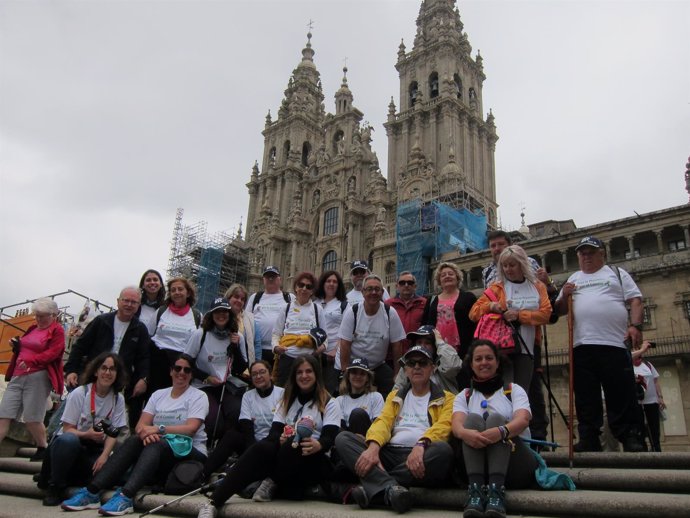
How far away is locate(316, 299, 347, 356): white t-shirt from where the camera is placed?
8.16m

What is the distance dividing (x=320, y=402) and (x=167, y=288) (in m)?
3.17

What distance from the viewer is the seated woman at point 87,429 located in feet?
20.3

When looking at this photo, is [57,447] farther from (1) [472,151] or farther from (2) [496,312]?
(1) [472,151]

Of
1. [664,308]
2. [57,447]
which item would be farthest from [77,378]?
[664,308]

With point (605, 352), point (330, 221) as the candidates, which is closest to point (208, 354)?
point (605, 352)

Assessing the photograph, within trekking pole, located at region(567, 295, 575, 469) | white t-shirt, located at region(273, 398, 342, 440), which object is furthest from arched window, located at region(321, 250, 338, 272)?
white t-shirt, located at region(273, 398, 342, 440)

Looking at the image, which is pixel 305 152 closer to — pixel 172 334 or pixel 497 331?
pixel 172 334

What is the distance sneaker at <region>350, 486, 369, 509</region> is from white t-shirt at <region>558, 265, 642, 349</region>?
3.29 meters

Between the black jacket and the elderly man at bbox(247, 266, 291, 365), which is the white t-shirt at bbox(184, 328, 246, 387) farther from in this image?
the elderly man at bbox(247, 266, 291, 365)

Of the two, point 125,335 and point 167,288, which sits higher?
point 167,288

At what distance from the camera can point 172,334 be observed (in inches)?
308

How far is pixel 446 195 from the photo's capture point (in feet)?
130

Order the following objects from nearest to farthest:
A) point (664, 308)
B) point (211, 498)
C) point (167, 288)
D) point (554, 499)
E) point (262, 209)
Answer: point (554, 499) → point (211, 498) → point (167, 288) → point (664, 308) → point (262, 209)

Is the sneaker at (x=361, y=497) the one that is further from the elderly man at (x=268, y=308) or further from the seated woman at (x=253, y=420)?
the elderly man at (x=268, y=308)
